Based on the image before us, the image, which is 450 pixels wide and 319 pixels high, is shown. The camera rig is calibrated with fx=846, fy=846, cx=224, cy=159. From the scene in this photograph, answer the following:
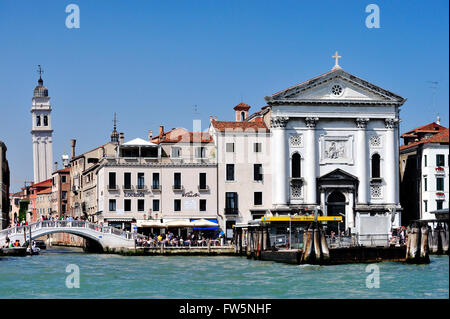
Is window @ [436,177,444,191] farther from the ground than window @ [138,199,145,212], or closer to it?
farther from the ground

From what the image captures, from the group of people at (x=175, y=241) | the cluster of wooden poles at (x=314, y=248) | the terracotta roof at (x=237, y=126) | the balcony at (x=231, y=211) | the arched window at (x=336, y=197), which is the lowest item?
the group of people at (x=175, y=241)

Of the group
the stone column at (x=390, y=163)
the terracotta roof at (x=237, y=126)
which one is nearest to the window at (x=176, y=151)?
the terracotta roof at (x=237, y=126)

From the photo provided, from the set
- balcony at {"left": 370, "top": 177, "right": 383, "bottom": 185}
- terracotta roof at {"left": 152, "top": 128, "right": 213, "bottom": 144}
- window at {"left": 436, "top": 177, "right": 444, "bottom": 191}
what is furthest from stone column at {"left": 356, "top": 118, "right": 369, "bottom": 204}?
terracotta roof at {"left": 152, "top": 128, "right": 213, "bottom": 144}

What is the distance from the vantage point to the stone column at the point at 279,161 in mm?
48750

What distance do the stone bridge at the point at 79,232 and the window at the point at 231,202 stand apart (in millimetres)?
6698

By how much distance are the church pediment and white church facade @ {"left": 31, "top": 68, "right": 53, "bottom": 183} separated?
70.8m

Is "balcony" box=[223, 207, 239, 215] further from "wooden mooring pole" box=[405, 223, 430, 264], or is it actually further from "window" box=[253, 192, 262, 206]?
"wooden mooring pole" box=[405, 223, 430, 264]

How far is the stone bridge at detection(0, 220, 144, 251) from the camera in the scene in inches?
1697

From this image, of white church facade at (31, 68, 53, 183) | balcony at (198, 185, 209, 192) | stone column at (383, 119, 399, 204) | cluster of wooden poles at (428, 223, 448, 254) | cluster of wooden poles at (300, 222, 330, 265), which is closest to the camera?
cluster of wooden poles at (300, 222, 330, 265)

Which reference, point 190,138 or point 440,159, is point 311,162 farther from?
point 440,159

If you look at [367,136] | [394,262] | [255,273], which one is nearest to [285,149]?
[367,136]

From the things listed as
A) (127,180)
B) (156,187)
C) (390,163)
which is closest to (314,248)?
(156,187)

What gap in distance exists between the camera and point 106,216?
48062 mm

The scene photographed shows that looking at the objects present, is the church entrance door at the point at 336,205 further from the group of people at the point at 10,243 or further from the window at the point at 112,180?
the group of people at the point at 10,243
